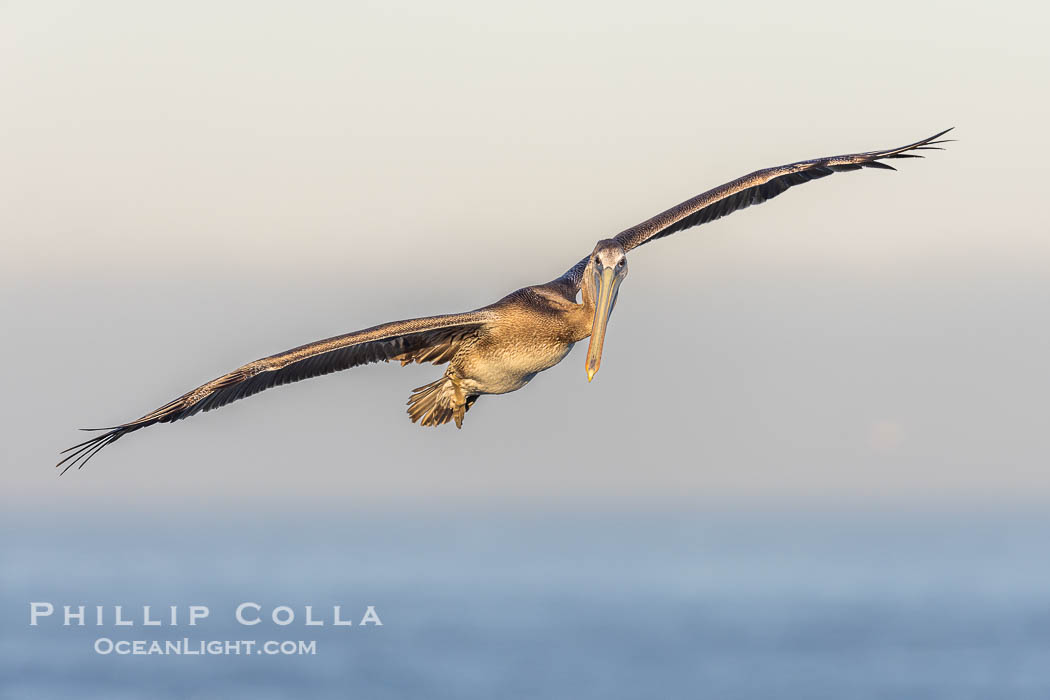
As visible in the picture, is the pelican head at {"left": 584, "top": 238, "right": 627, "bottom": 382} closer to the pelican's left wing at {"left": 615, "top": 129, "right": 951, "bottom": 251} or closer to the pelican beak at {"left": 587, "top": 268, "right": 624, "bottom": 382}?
the pelican beak at {"left": 587, "top": 268, "right": 624, "bottom": 382}

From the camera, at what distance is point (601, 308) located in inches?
493

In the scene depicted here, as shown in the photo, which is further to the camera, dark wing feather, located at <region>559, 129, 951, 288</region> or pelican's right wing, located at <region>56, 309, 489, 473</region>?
dark wing feather, located at <region>559, 129, 951, 288</region>

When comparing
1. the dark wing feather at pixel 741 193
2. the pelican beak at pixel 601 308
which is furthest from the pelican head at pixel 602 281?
the dark wing feather at pixel 741 193

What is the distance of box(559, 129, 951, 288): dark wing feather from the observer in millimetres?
14695

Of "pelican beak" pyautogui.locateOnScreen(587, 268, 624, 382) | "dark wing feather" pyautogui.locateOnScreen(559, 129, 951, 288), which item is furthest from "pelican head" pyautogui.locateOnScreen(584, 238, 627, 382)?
"dark wing feather" pyautogui.locateOnScreen(559, 129, 951, 288)

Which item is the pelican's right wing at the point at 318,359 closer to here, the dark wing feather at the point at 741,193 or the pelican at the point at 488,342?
the pelican at the point at 488,342

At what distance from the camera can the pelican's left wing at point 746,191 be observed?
14750 millimetres

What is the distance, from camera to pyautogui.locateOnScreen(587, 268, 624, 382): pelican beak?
40.0ft

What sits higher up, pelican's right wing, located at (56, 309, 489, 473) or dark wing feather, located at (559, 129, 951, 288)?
dark wing feather, located at (559, 129, 951, 288)

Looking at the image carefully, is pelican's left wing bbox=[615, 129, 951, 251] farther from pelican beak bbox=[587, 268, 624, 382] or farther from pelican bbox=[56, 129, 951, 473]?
pelican beak bbox=[587, 268, 624, 382]

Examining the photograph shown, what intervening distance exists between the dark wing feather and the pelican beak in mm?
1638

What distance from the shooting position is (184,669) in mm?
133250

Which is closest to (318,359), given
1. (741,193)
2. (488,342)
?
(488,342)

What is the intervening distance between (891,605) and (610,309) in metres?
171
